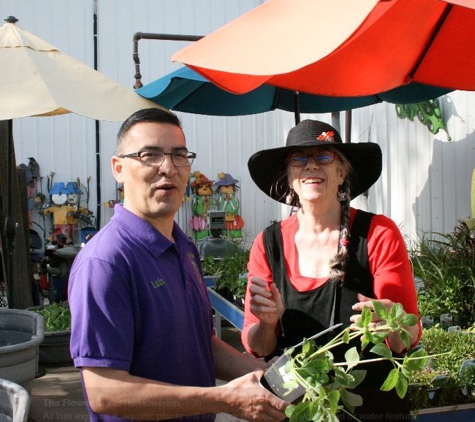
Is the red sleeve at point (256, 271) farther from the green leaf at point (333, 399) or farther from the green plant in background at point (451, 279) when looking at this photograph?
the green plant in background at point (451, 279)

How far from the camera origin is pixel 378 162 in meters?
2.40

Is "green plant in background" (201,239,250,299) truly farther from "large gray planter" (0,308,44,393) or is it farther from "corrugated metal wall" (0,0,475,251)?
"corrugated metal wall" (0,0,475,251)

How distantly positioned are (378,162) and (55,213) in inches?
322

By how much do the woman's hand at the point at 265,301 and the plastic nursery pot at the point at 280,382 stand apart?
399mm

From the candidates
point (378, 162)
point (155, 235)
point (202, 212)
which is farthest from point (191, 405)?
point (202, 212)

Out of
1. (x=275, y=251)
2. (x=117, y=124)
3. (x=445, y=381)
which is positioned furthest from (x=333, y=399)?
(x=117, y=124)

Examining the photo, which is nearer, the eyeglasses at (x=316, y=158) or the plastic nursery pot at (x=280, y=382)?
the plastic nursery pot at (x=280, y=382)

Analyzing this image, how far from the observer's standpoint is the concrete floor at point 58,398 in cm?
425

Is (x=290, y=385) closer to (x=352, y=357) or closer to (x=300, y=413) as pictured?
(x=300, y=413)

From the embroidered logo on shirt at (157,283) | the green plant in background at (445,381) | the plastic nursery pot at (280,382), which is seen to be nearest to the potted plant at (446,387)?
the green plant in background at (445,381)

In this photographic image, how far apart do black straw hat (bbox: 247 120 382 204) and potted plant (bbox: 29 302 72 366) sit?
3.16 metres

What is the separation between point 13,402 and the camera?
1.81m

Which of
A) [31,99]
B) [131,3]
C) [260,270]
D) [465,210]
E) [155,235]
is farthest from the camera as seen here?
[131,3]

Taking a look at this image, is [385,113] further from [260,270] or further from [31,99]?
[260,270]
